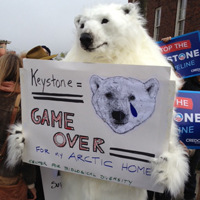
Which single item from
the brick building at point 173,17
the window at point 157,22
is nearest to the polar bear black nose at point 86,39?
the brick building at point 173,17

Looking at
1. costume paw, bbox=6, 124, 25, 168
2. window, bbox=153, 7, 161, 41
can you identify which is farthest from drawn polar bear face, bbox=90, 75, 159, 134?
window, bbox=153, 7, 161, 41

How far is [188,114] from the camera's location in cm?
174

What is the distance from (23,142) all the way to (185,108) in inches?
53.4

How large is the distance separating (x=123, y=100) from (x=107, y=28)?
1.57 feet

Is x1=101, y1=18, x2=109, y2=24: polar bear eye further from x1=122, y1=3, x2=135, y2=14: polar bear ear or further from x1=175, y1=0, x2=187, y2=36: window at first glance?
x1=175, y1=0, x2=187, y2=36: window

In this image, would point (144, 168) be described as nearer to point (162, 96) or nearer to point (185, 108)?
point (162, 96)

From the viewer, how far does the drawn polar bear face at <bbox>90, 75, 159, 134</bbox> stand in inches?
46.1

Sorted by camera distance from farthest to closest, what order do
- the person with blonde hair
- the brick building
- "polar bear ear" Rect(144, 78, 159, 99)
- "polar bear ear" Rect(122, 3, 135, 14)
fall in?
the brick building
the person with blonde hair
"polar bear ear" Rect(122, 3, 135, 14)
"polar bear ear" Rect(144, 78, 159, 99)

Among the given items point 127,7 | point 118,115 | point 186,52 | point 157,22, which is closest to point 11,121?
point 118,115

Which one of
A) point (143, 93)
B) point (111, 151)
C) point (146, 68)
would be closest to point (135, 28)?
point (146, 68)

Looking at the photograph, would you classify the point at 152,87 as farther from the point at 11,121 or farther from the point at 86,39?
the point at 11,121

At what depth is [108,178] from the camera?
1306 mm

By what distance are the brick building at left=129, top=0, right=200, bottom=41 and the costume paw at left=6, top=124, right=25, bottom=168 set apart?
6.67 metres

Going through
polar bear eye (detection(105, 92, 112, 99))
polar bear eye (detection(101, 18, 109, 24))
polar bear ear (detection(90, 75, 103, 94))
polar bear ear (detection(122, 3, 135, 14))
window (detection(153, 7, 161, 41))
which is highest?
window (detection(153, 7, 161, 41))
